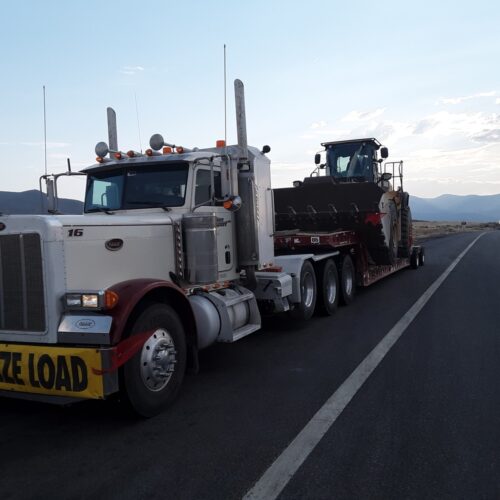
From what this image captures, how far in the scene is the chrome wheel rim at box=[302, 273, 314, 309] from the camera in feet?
27.8

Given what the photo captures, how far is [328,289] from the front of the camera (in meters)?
9.38

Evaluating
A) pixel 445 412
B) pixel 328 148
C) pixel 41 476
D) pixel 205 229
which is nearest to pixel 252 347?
pixel 205 229

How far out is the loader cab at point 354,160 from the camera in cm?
1349

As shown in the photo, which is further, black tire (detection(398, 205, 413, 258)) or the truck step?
black tire (detection(398, 205, 413, 258))

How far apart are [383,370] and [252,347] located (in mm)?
1991

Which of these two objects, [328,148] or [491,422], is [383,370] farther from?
[328,148]

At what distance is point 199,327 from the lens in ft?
18.0

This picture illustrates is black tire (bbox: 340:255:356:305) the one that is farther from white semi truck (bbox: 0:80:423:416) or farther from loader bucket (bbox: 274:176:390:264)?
white semi truck (bbox: 0:80:423:416)

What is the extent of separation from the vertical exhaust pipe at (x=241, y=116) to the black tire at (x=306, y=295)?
278cm

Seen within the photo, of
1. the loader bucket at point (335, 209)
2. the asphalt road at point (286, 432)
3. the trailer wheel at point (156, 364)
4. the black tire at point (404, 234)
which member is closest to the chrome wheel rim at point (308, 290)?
the asphalt road at point (286, 432)

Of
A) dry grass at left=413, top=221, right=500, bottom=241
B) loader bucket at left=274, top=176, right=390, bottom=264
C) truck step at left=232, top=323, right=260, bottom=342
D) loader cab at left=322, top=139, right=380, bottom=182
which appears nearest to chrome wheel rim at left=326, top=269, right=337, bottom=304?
loader bucket at left=274, top=176, right=390, bottom=264

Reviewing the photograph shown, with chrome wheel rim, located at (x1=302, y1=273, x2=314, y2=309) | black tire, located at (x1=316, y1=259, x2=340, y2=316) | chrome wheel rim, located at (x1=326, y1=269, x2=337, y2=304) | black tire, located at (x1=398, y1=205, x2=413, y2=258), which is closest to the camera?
chrome wheel rim, located at (x1=302, y1=273, x2=314, y2=309)

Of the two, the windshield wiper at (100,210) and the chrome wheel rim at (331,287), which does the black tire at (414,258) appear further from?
the windshield wiper at (100,210)

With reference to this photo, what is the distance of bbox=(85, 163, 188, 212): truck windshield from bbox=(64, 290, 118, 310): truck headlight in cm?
180
